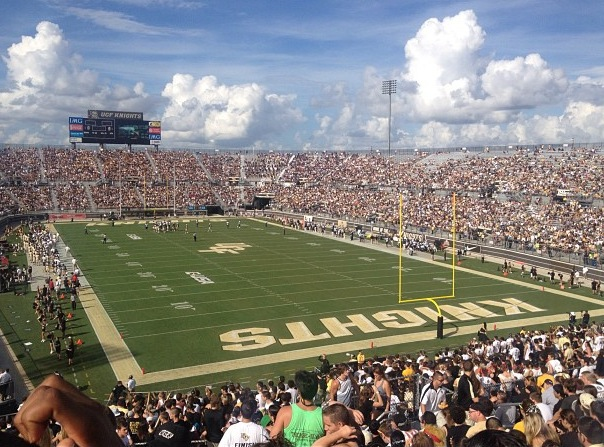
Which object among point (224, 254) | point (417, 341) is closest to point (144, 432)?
point (417, 341)

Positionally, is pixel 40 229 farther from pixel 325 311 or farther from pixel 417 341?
pixel 417 341

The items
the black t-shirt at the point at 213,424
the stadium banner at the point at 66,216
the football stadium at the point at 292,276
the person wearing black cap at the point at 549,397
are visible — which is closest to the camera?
the person wearing black cap at the point at 549,397

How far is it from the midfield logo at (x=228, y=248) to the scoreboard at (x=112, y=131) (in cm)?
4098

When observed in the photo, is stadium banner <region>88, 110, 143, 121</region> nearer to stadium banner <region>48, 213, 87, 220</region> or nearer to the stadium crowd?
stadium banner <region>48, 213, 87, 220</region>

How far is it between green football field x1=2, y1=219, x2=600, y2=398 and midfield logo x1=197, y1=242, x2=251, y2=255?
0.22 meters

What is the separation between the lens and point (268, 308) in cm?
2408

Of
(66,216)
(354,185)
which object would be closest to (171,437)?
(66,216)

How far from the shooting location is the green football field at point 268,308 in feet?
58.1

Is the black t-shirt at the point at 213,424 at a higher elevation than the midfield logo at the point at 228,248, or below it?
higher

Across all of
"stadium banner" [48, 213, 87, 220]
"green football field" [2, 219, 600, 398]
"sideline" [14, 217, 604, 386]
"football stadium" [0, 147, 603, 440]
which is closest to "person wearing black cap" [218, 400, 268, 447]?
"football stadium" [0, 147, 603, 440]

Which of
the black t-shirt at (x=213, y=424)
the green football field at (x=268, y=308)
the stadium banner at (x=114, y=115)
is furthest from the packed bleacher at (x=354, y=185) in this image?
the black t-shirt at (x=213, y=424)

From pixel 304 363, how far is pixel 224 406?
8.35 metres

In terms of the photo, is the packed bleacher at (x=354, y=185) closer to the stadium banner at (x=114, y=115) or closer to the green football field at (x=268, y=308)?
the stadium banner at (x=114, y=115)

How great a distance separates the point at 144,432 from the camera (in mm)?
8312
